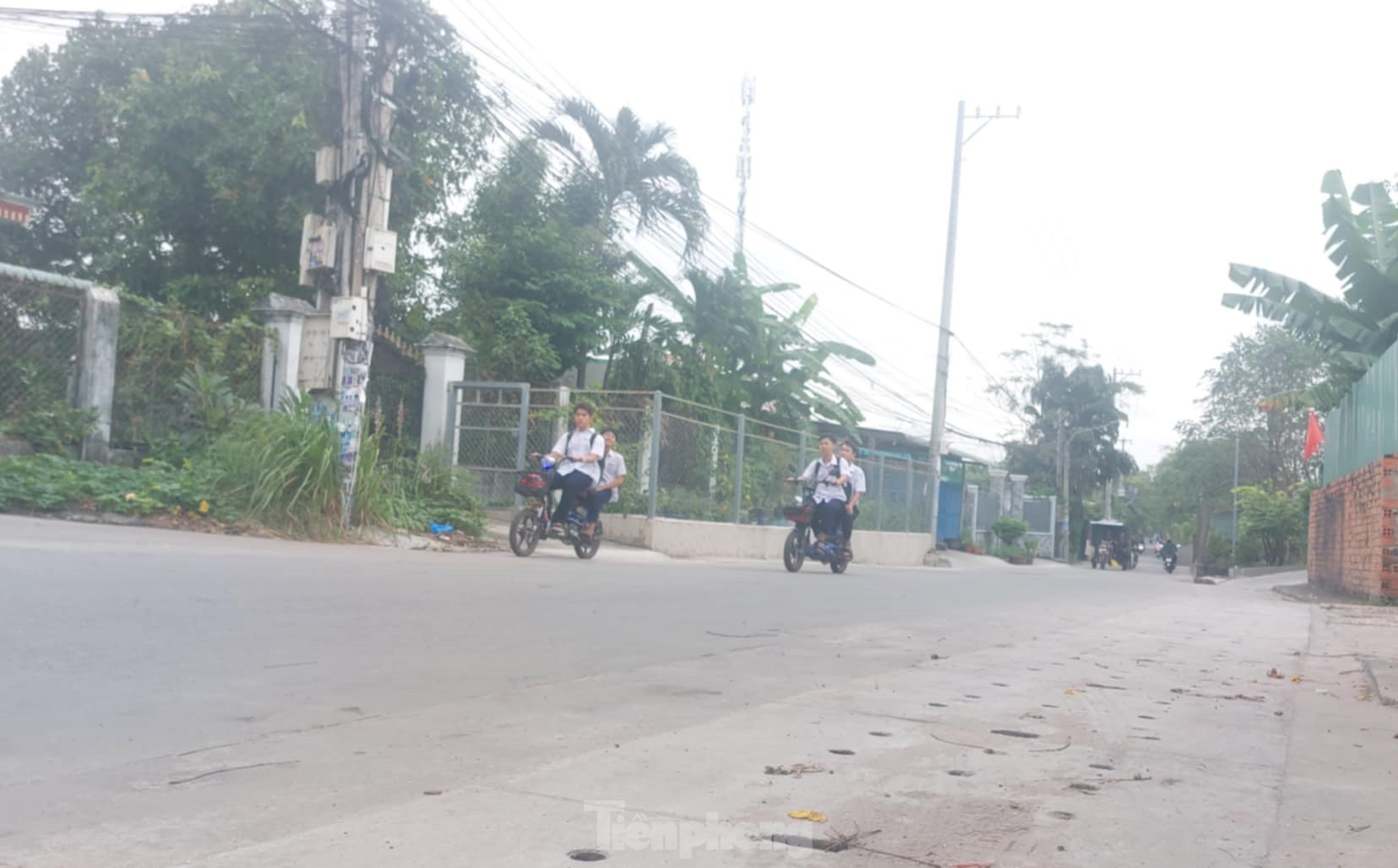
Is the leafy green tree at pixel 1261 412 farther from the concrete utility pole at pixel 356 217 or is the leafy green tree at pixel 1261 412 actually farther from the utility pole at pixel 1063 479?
the concrete utility pole at pixel 356 217

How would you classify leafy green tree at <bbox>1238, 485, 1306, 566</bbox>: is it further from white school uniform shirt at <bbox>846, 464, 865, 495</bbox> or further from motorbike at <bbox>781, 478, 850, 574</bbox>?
motorbike at <bbox>781, 478, 850, 574</bbox>

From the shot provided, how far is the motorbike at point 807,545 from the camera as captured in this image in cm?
1542

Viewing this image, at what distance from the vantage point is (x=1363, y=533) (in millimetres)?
14797

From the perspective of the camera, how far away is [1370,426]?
15.4 m

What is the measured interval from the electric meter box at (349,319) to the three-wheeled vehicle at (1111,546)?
132 ft

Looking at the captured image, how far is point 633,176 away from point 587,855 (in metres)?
22.4

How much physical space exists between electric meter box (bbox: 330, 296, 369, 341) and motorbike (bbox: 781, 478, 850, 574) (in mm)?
5367

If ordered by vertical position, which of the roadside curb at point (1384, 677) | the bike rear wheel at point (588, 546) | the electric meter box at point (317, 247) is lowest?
the roadside curb at point (1384, 677)

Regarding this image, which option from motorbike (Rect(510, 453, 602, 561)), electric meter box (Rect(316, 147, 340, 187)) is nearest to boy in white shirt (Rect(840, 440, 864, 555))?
motorbike (Rect(510, 453, 602, 561))

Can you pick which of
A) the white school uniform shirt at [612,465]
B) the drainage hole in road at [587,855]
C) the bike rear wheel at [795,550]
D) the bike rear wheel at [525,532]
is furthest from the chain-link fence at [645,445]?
the drainage hole in road at [587,855]

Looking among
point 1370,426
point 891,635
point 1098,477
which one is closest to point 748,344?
point 1370,426

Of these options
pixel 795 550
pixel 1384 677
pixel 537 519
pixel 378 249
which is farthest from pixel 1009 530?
pixel 1384 677

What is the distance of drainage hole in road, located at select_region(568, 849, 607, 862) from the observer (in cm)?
306

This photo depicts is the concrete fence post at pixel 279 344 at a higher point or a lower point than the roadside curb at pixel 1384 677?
higher
